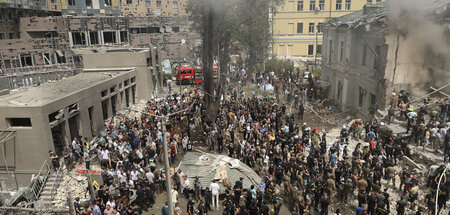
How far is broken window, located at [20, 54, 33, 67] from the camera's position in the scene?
1419 inches

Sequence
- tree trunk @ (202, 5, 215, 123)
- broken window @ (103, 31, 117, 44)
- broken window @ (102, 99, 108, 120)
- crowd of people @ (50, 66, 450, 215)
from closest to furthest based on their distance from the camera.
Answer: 1. crowd of people @ (50, 66, 450, 215)
2. tree trunk @ (202, 5, 215, 123)
3. broken window @ (102, 99, 108, 120)
4. broken window @ (103, 31, 117, 44)

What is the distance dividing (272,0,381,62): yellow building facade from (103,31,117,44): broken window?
22.4 metres

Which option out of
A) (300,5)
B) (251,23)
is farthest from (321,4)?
(251,23)

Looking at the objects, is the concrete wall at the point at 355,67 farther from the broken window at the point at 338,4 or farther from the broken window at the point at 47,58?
the broken window at the point at 47,58

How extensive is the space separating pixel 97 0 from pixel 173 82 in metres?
14.5

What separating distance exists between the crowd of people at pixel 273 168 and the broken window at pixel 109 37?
75.4 ft

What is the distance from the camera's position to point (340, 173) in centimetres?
1485

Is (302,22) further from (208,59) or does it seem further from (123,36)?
(208,59)

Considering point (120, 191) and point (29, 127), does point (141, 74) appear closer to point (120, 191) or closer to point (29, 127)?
point (29, 127)

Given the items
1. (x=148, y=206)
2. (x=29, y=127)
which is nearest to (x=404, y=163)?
(x=148, y=206)

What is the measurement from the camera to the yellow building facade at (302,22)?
163 ft

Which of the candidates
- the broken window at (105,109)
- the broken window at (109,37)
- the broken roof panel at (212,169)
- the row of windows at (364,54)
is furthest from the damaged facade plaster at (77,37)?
the broken roof panel at (212,169)

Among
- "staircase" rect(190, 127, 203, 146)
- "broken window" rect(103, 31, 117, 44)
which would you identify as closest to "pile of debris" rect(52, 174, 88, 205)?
"staircase" rect(190, 127, 203, 146)

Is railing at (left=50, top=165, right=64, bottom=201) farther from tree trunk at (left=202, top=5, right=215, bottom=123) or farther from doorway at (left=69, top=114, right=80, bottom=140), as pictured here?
tree trunk at (left=202, top=5, right=215, bottom=123)
